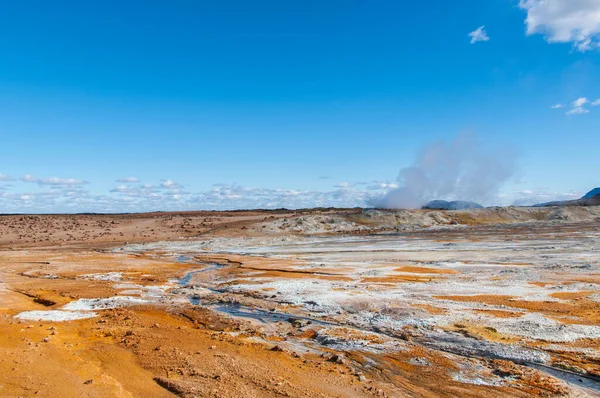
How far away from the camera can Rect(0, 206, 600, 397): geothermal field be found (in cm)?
980

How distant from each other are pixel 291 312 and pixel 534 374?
914 cm

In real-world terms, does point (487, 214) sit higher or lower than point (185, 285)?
higher

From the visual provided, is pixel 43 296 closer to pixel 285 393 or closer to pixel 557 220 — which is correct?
pixel 285 393

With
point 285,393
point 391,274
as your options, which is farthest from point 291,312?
point 391,274

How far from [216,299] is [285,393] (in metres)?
11.4

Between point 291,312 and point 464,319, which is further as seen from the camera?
point 291,312

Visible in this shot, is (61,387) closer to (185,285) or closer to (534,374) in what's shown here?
(534,374)

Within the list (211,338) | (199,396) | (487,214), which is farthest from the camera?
(487,214)

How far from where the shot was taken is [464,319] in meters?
15.1

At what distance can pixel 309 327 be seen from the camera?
584 inches

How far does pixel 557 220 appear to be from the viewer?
2982 inches

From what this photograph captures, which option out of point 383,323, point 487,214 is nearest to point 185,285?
point 383,323

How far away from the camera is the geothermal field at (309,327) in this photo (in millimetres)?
9805

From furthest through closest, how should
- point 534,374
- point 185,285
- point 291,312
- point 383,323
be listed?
1. point 185,285
2. point 291,312
3. point 383,323
4. point 534,374
